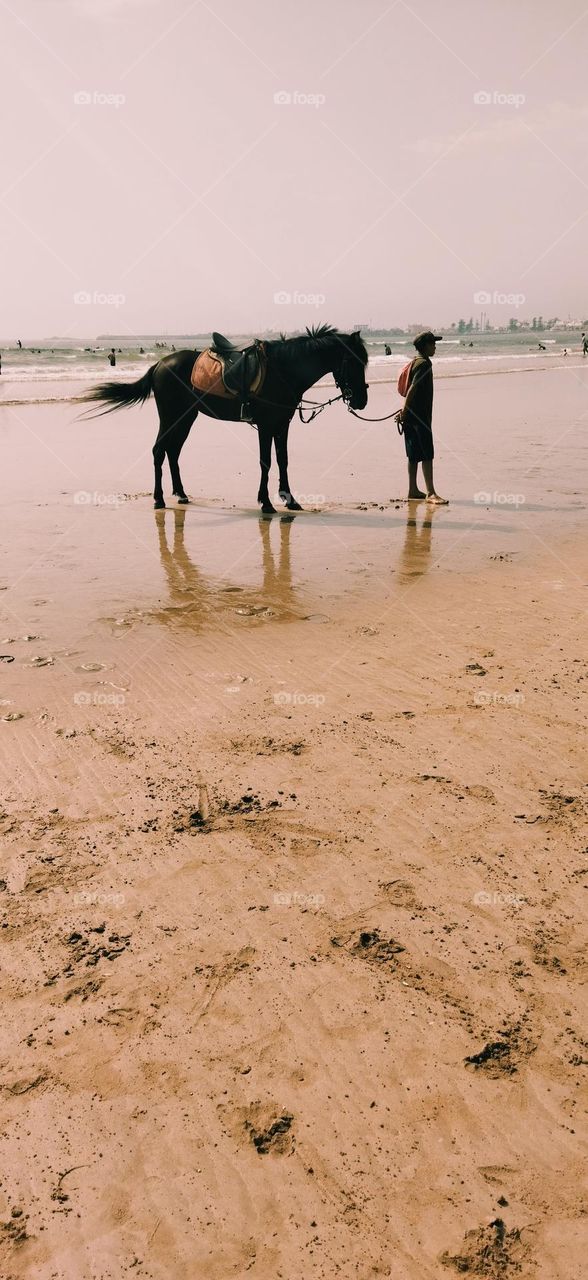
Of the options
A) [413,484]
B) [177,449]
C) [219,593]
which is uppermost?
[177,449]

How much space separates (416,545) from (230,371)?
3.59 metres

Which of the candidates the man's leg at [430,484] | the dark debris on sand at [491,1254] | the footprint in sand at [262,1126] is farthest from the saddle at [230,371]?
the dark debris on sand at [491,1254]

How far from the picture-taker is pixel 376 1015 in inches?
111

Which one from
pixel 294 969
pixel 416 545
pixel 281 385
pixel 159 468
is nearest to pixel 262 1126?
pixel 294 969

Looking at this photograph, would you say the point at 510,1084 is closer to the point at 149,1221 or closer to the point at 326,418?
the point at 149,1221

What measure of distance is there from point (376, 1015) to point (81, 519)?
8808 mm

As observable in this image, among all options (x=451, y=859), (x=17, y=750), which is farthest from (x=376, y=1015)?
(x=17, y=750)

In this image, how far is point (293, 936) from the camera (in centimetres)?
318

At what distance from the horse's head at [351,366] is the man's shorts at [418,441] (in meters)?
0.71

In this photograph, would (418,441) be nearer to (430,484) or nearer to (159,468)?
(430,484)

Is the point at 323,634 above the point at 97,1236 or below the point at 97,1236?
above

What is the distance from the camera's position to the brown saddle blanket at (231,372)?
10.5 meters

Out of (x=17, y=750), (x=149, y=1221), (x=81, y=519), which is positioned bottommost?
(x=149, y=1221)

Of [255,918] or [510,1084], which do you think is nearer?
[510,1084]
